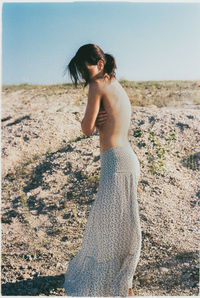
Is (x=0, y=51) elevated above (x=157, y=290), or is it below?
above

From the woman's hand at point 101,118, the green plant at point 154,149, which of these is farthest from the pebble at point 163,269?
the green plant at point 154,149

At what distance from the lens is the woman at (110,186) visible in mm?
2357

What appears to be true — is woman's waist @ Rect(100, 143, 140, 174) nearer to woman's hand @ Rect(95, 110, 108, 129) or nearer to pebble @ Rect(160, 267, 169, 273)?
woman's hand @ Rect(95, 110, 108, 129)

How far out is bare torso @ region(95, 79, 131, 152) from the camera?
7.75ft

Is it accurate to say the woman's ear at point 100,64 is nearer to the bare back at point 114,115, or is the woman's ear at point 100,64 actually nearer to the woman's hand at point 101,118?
the bare back at point 114,115

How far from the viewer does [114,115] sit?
2395 mm

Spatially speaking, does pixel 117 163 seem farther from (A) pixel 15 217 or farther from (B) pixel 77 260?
(A) pixel 15 217

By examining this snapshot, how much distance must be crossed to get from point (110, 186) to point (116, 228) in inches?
12.1

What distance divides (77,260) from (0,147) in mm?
3798

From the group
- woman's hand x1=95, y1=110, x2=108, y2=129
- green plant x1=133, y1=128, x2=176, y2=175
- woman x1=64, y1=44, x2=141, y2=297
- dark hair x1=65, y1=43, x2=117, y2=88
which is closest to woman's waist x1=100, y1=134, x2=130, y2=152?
woman x1=64, y1=44, x2=141, y2=297

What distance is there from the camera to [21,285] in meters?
2.95

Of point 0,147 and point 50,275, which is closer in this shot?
point 50,275

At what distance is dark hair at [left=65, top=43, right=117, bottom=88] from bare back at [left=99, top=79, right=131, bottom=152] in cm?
11

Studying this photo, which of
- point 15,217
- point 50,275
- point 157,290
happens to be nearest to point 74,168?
point 15,217
